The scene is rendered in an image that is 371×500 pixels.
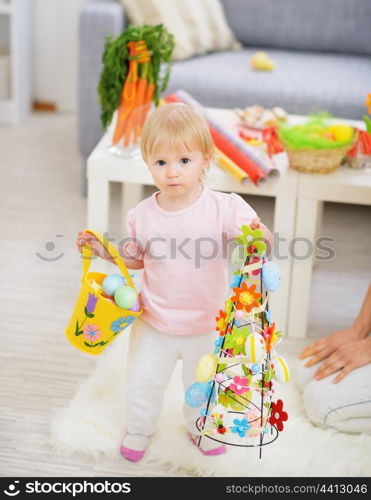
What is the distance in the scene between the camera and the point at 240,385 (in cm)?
160

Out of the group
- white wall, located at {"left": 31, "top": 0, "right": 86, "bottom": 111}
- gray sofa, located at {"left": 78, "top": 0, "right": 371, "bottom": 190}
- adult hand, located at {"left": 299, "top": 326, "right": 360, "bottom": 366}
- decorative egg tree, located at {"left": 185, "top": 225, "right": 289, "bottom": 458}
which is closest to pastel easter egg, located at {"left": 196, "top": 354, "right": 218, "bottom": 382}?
decorative egg tree, located at {"left": 185, "top": 225, "right": 289, "bottom": 458}

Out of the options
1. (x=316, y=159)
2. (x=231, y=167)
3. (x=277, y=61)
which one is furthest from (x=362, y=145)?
(x=277, y=61)

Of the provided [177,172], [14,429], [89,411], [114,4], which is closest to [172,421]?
[89,411]

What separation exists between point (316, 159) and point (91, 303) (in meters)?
0.81

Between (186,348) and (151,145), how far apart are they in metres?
0.43

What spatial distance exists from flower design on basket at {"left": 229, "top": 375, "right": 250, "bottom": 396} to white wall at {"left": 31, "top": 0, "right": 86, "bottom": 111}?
2.72 metres

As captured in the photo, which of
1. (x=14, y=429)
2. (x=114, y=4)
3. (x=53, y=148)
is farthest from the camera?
(x=53, y=148)

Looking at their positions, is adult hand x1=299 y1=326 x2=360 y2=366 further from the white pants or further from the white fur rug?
the white pants

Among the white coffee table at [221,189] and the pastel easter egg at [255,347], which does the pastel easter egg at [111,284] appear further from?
the white coffee table at [221,189]

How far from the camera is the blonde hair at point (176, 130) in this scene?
157 cm

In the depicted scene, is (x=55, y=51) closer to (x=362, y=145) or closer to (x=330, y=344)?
(x=362, y=145)

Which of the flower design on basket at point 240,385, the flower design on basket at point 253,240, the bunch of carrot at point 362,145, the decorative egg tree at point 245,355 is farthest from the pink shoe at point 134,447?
the bunch of carrot at point 362,145

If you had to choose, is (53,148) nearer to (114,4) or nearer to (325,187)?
(114,4)
